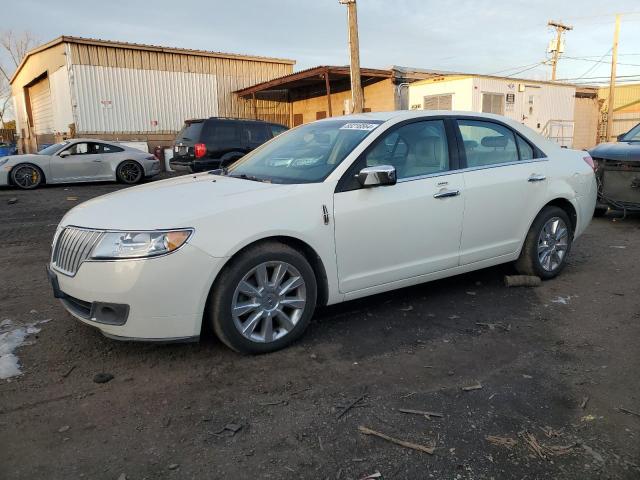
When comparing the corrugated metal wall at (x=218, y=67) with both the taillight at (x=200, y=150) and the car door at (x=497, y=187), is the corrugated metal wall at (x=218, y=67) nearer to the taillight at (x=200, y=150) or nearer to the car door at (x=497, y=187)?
the taillight at (x=200, y=150)

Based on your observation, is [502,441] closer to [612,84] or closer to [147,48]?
[147,48]

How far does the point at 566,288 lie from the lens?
16.5ft

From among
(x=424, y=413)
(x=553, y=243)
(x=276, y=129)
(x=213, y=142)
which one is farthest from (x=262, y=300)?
(x=276, y=129)

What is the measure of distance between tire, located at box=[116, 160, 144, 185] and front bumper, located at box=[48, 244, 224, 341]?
1243 centimetres

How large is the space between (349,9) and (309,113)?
12.4 m

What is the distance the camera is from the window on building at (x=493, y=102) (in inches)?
771

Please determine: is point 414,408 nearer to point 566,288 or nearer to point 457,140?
point 457,140

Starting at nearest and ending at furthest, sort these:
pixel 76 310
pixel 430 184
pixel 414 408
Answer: pixel 414 408 < pixel 76 310 < pixel 430 184

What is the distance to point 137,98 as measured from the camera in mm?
22922

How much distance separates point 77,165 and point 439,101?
12770 mm

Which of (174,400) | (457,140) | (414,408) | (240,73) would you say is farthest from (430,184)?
(240,73)

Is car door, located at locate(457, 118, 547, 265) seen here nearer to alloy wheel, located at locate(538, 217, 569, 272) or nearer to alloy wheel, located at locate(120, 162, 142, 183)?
alloy wheel, located at locate(538, 217, 569, 272)

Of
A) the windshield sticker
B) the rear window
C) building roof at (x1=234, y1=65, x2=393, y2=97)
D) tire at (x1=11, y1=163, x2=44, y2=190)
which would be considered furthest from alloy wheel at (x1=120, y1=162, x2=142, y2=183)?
the windshield sticker

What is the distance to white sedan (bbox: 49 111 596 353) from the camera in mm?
3158
